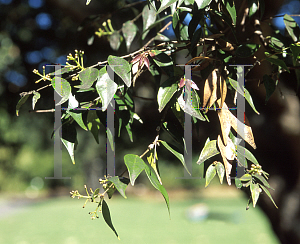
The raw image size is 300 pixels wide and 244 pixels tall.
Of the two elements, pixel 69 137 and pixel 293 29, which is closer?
pixel 69 137

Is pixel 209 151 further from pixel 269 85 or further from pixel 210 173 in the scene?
pixel 269 85

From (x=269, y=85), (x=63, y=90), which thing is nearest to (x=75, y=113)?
(x=63, y=90)

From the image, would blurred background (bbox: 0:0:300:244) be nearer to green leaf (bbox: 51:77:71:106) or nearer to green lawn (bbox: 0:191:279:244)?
green lawn (bbox: 0:191:279:244)

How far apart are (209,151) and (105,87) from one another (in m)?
0.19

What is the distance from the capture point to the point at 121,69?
1.49ft

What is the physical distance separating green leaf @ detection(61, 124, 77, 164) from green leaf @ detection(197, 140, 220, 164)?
22cm

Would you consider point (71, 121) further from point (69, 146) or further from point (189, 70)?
point (189, 70)

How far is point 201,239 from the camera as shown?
3.48 meters

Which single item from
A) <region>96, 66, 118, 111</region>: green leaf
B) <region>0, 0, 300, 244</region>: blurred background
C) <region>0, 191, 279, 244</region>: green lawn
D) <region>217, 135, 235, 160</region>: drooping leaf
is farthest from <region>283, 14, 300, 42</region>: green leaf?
<region>0, 191, 279, 244</region>: green lawn

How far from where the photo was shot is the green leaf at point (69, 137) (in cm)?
50

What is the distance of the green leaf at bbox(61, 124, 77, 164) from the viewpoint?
0.50m

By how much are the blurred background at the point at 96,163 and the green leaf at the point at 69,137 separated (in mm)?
315

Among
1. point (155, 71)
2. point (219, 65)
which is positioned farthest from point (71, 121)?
point (219, 65)

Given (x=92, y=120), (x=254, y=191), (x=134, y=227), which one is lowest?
(x=134, y=227)
